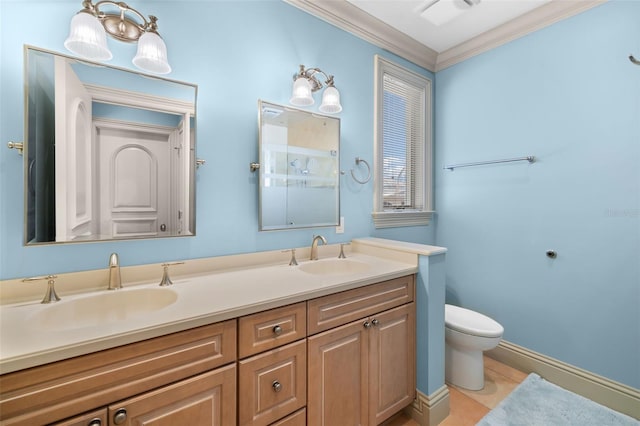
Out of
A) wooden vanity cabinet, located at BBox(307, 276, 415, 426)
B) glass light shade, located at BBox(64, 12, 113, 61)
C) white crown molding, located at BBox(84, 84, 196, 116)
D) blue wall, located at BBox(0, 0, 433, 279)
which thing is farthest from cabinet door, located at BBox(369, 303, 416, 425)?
glass light shade, located at BBox(64, 12, 113, 61)

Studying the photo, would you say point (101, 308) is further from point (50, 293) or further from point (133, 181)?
point (133, 181)

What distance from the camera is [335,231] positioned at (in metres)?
1.98

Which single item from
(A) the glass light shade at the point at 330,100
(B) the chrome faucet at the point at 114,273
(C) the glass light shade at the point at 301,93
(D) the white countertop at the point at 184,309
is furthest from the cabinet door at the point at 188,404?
(A) the glass light shade at the point at 330,100

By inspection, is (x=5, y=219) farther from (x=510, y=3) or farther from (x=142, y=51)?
(x=510, y=3)

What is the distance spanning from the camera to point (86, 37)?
1083mm

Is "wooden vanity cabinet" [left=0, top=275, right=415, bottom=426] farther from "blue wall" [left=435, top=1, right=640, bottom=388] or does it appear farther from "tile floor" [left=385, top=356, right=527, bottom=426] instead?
"blue wall" [left=435, top=1, right=640, bottom=388]

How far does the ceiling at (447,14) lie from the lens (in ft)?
6.27

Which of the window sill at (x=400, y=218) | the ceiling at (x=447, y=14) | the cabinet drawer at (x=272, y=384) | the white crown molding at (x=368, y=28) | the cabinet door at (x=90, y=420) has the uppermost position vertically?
the ceiling at (x=447, y=14)

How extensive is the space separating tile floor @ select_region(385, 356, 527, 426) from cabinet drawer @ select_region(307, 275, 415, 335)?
2.60 feet

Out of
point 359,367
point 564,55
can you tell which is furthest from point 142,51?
point 564,55

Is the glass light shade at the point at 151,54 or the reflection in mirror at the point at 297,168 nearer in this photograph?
the glass light shade at the point at 151,54

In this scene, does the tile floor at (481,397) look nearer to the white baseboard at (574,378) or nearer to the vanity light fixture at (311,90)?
the white baseboard at (574,378)

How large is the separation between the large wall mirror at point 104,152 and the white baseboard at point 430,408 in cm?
165

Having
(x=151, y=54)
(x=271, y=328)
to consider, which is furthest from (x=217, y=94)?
(x=271, y=328)
